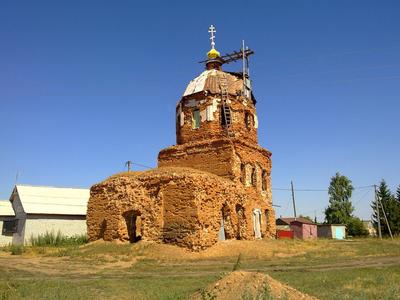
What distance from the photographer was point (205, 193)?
22078 millimetres

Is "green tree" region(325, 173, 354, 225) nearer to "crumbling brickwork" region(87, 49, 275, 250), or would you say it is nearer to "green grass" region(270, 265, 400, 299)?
"crumbling brickwork" region(87, 49, 275, 250)

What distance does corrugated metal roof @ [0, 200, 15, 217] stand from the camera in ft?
103

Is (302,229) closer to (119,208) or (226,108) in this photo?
(226,108)

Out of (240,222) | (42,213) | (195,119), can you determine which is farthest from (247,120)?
(42,213)

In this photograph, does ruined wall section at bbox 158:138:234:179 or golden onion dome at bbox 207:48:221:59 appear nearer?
ruined wall section at bbox 158:138:234:179

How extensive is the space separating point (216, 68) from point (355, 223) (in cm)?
3073

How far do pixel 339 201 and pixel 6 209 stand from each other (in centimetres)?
4207

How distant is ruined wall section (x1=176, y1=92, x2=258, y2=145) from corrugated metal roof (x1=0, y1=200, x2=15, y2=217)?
15.2m

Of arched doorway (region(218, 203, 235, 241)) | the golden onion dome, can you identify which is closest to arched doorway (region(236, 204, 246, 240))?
arched doorway (region(218, 203, 235, 241))

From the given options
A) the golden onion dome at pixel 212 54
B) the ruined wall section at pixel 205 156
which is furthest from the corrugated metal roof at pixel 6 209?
the golden onion dome at pixel 212 54

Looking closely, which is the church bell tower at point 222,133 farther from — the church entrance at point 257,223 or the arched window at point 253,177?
the church entrance at point 257,223

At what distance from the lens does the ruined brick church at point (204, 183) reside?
21797 millimetres

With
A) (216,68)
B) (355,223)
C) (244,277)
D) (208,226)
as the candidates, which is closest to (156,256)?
(208,226)

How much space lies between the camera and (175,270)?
15016 millimetres
